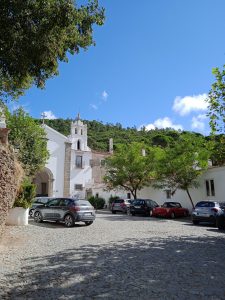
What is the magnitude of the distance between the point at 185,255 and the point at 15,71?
25.8 feet

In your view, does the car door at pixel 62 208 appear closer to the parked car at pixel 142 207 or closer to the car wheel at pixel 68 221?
the car wheel at pixel 68 221

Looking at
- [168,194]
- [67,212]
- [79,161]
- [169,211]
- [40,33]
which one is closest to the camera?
[40,33]

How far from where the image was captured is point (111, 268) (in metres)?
7.45

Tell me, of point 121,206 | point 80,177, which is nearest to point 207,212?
point 121,206

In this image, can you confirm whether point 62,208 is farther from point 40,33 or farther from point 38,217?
point 40,33

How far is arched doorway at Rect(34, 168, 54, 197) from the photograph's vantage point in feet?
136

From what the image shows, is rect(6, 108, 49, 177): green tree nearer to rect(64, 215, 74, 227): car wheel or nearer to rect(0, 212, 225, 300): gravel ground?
rect(64, 215, 74, 227): car wheel

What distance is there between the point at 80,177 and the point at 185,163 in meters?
23.9

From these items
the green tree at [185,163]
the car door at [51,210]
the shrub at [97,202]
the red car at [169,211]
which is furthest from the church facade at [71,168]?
the car door at [51,210]

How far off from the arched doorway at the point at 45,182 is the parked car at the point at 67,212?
22.8m

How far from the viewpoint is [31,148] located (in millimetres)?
26375

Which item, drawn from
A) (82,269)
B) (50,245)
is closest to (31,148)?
(50,245)

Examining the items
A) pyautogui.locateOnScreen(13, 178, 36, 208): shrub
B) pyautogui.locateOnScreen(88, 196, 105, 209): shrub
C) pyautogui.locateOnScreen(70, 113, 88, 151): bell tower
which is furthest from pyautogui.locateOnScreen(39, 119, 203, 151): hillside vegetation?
pyautogui.locateOnScreen(13, 178, 36, 208): shrub

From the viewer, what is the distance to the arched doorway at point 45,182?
41.4 meters
